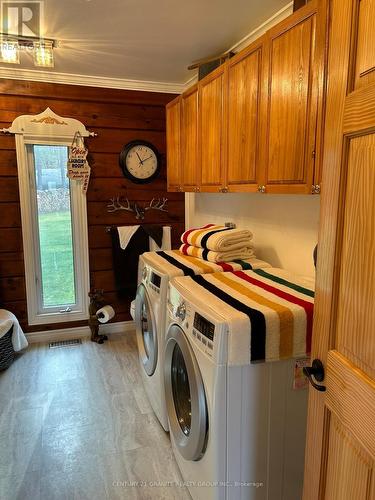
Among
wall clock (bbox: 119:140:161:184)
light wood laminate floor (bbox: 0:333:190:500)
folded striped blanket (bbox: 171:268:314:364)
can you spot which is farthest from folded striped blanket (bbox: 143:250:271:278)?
wall clock (bbox: 119:140:161:184)

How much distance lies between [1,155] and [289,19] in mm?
2578

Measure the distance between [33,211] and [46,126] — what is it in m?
0.76

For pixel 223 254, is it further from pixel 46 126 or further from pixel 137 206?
pixel 46 126

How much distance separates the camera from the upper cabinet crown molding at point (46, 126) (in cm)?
308

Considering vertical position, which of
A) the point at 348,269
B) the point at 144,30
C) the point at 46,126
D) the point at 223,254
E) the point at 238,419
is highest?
the point at 144,30

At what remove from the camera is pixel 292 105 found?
148cm

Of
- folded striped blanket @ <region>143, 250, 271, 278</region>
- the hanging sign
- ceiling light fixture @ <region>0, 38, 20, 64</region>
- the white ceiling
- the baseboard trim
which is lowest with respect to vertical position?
the baseboard trim

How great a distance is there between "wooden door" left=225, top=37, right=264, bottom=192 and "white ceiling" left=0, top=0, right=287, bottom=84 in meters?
0.38

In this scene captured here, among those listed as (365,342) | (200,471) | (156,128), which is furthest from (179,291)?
(156,128)

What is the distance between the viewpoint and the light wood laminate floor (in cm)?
177

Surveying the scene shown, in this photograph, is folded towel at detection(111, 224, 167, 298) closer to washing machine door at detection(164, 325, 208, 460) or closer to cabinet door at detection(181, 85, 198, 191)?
cabinet door at detection(181, 85, 198, 191)

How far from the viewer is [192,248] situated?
7.90ft

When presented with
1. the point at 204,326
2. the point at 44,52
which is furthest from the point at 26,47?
the point at 204,326

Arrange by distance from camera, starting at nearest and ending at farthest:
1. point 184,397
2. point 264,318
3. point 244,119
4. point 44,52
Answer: point 264,318 → point 184,397 → point 244,119 → point 44,52
